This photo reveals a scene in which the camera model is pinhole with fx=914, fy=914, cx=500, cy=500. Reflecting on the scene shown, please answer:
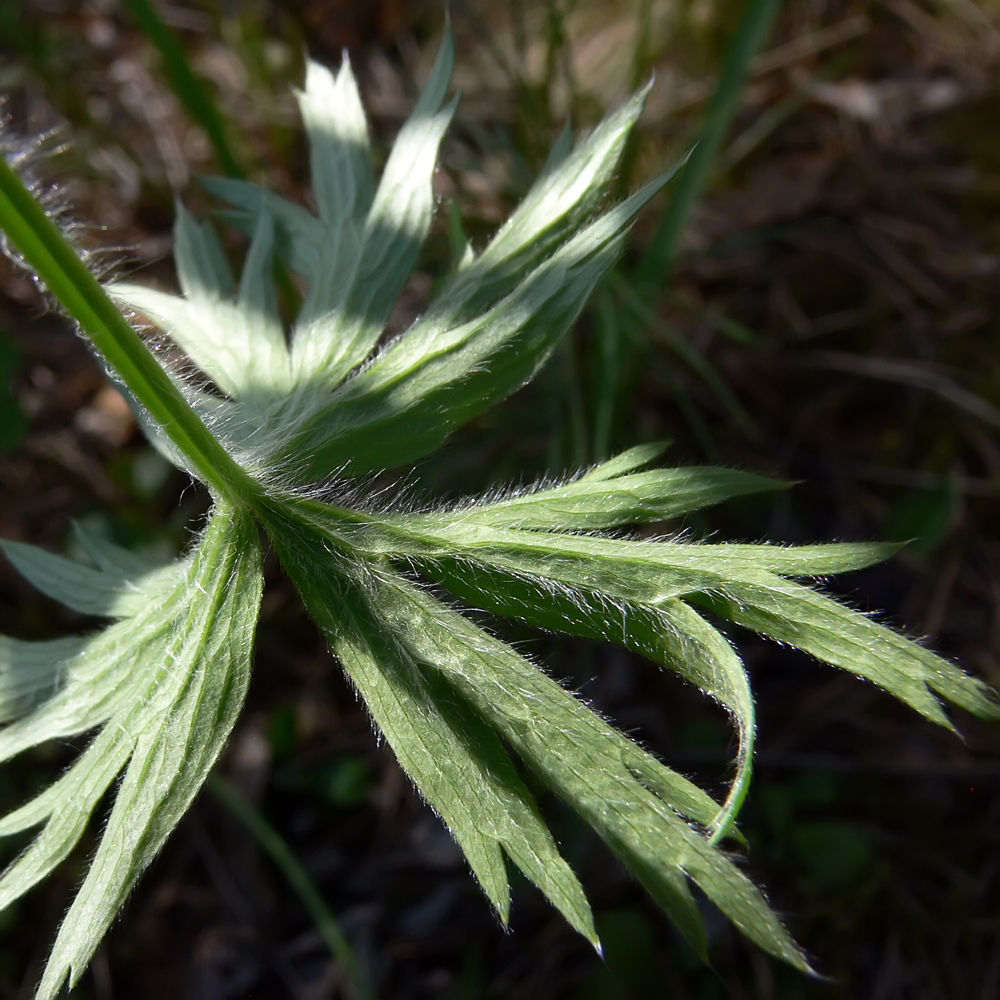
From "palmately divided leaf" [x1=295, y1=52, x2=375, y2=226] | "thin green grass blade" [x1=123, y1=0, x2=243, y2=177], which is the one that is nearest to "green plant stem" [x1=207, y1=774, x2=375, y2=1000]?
"palmately divided leaf" [x1=295, y1=52, x2=375, y2=226]

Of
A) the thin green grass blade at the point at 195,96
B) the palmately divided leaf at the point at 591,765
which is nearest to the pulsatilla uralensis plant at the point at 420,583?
the palmately divided leaf at the point at 591,765

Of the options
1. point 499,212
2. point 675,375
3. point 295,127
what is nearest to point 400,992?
point 675,375

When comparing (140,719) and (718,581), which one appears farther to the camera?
(140,719)

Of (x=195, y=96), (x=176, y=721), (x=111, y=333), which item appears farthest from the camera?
(x=195, y=96)

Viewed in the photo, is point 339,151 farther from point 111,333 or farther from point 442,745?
point 442,745

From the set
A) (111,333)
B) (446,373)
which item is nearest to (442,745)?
(446,373)

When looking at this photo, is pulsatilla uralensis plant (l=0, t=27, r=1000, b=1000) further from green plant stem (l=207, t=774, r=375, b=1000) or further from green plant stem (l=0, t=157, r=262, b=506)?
green plant stem (l=207, t=774, r=375, b=1000)

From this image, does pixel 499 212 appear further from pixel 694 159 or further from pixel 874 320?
pixel 874 320
